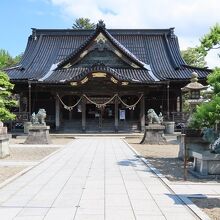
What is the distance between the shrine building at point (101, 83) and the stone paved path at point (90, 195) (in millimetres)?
18869

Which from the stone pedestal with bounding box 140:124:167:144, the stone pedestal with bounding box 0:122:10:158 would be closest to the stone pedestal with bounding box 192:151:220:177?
the stone pedestal with bounding box 0:122:10:158

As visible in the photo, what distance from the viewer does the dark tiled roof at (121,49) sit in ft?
111

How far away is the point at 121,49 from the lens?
112 ft

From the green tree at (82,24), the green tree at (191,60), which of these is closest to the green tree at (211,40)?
the green tree at (191,60)

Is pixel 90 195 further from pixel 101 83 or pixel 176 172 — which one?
pixel 101 83

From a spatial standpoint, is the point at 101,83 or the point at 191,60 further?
the point at 191,60

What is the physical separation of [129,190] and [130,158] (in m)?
7.25

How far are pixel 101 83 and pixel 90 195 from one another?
24.4 meters

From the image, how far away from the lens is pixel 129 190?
9594mm

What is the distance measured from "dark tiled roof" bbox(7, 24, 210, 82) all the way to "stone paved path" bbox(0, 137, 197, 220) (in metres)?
19.9

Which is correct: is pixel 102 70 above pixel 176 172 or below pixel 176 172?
above

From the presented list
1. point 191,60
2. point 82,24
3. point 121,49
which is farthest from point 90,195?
point 82,24

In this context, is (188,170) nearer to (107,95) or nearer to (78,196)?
(78,196)

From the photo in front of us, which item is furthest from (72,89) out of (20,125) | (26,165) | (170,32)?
(26,165)
